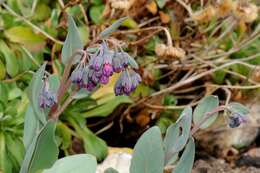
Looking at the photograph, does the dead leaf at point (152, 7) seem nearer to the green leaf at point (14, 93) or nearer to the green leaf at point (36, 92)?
the green leaf at point (14, 93)

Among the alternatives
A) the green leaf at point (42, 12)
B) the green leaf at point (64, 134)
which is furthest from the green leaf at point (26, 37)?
the green leaf at point (64, 134)

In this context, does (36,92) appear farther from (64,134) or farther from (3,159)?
(64,134)

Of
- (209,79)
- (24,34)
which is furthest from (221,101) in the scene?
(24,34)

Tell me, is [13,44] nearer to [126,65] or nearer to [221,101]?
[221,101]

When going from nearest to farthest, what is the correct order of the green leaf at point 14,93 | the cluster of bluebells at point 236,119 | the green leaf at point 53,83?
the cluster of bluebells at point 236,119
the green leaf at point 53,83
the green leaf at point 14,93

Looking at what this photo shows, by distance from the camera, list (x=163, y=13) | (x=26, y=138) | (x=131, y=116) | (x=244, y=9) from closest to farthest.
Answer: (x=26, y=138)
(x=244, y=9)
(x=131, y=116)
(x=163, y=13)

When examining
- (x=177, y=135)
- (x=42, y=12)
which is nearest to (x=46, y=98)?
(x=177, y=135)

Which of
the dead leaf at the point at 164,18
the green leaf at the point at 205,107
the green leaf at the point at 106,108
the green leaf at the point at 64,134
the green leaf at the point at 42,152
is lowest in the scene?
the green leaf at the point at 106,108

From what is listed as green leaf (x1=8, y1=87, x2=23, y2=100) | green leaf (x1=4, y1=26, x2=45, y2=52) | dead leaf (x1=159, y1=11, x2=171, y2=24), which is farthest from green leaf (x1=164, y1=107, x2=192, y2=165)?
dead leaf (x1=159, y1=11, x2=171, y2=24)
